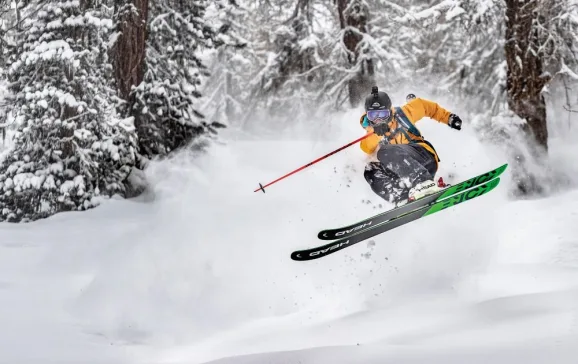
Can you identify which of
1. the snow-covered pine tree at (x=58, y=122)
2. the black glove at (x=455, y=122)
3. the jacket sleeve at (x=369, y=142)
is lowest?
the black glove at (x=455, y=122)

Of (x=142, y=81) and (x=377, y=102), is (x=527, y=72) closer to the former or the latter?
(x=377, y=102)

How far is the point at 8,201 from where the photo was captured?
37.0ft

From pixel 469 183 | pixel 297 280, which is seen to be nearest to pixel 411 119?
pixel 469 183

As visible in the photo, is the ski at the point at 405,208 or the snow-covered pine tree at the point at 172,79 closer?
the ski at the point at 405,208

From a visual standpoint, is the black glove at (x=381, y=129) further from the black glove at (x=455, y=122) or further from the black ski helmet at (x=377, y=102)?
the black glove at (x=455, y=122)

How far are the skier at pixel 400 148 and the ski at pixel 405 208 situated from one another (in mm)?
127

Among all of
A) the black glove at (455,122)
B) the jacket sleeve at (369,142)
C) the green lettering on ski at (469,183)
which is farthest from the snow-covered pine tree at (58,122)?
the green lettering on ski at (469,183)

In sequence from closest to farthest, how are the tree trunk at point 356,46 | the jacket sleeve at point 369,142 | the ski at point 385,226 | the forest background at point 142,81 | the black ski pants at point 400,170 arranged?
the ski at point 385,226, the black ski pants at point 400,170, the jacket sleeve at point 369,142, the forest background at point 142,81, the tree trunk at point 356,46

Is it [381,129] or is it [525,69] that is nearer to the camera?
[381,129]

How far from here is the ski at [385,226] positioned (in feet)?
23.5

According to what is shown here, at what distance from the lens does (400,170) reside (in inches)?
297

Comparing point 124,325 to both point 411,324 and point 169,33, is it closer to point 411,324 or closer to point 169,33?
point 411,324

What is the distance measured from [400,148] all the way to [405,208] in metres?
0.72

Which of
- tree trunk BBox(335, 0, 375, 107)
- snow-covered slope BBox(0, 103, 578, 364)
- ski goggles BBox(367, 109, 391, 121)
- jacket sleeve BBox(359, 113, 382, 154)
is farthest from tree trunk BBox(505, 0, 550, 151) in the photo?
ski goggles BBox(367, 109, 391, 121)
